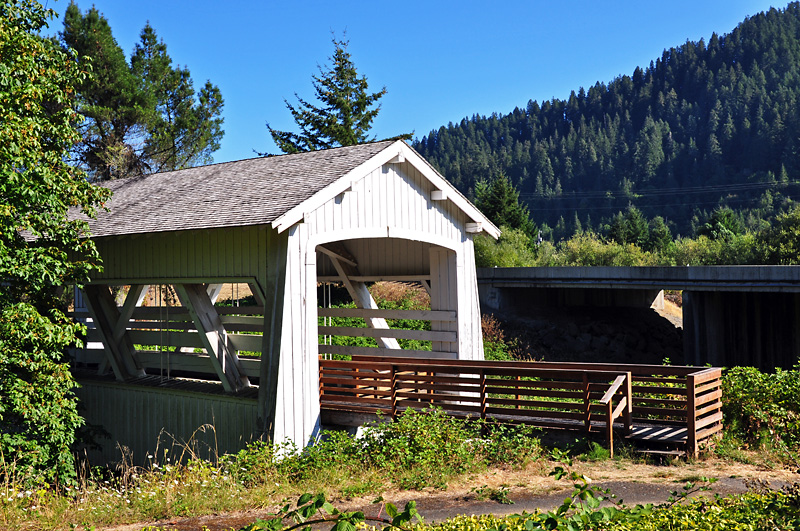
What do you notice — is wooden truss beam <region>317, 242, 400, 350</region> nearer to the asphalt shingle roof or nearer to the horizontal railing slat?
the horizontal railing slat

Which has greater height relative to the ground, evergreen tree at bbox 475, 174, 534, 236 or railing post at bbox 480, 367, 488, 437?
evergreen tree at bbox 475, 174, 534, 236

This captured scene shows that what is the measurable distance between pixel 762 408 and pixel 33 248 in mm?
9808

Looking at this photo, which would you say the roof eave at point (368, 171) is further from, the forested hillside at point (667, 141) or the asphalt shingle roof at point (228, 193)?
the forested hillside at point (667, 141)

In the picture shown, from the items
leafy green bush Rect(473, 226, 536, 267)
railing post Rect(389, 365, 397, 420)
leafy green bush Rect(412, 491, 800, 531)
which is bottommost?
leafy green bush Rect(412, 491, 800, 531)

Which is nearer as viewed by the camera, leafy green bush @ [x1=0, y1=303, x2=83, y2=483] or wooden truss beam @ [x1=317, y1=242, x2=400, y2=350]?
leafy green bush @ [x1=0, y1=303, x2=83, y2=483]

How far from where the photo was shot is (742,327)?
71.3 ft

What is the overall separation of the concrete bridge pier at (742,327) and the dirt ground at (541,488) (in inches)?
543

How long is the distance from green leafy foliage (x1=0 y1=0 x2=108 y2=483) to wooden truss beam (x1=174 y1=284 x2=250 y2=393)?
1671mm

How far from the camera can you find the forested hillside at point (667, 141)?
10438 cm

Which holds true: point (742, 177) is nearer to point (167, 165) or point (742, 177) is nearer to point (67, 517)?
point (167, 165)

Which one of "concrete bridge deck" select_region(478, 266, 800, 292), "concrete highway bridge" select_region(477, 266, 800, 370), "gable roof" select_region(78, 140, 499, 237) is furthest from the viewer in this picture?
"concrete highway bridge" select_region(477, 266, 800, 370)

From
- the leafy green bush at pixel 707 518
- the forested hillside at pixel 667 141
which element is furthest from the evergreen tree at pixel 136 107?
the forested hillside at pixel 667 141

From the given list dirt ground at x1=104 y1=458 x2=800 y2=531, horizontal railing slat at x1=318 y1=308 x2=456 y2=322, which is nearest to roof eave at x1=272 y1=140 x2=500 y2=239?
horizontal railing slat at x1=318 y1=308 x2=456 y2=322

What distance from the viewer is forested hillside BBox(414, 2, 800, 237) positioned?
104m
